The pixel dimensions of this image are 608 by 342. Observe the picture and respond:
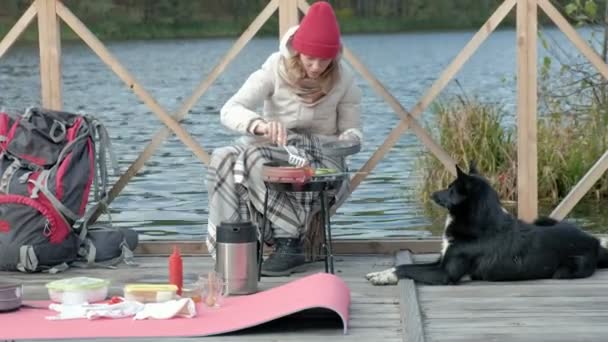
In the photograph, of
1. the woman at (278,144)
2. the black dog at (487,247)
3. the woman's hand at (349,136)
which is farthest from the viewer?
the woman's hand at (349,136)

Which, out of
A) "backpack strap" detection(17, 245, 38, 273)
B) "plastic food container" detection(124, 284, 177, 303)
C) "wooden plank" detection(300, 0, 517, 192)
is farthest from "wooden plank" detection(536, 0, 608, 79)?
"backpack strap" detection(17, 245, 38, 273)

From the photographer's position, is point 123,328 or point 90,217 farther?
point 90,217

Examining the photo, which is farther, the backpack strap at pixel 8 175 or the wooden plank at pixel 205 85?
the wooden plank at pixel 205 85

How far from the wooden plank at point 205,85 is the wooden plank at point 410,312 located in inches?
47.1

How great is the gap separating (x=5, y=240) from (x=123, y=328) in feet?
3.56

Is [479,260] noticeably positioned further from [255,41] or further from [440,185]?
[255,41]

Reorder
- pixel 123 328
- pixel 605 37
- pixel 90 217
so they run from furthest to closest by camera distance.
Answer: pixel 605 37 < pixel 90 217 < pixel 123 328

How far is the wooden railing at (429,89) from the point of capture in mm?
4559

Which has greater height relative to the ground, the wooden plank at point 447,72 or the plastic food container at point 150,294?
the wooden plank at point 447,72

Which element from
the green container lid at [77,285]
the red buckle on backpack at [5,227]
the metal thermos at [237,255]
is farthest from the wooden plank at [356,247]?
the green container lid at [77,285]

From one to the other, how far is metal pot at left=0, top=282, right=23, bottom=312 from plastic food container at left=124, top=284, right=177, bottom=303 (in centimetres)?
33

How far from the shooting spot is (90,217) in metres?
4.58

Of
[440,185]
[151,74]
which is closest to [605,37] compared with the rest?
[440,185]

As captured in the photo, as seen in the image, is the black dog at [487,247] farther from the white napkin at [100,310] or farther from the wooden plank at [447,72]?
the white napkin at [100,310]
